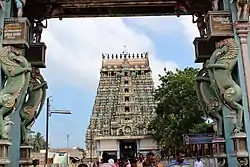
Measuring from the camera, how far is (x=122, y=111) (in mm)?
45750

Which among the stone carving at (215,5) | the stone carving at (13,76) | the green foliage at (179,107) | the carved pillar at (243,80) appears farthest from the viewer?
the green foliage at (179,107)

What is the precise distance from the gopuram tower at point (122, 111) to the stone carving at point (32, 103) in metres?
36.1

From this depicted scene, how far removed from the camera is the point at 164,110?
27.3 metres

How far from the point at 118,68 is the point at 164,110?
23.2 metres

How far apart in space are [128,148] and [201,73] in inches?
1597

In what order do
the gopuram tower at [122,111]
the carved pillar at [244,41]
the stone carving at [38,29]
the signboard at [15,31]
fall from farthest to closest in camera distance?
the gopuram tower at [122,111] → the stone carving at [38,29] → the signboard at [15,31] → the carved pillar at [244,41]

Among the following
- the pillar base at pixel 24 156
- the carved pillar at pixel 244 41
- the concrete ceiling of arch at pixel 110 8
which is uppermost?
the concrete ceiling of arch at pixel 110 8

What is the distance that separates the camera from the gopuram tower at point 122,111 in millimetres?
44000

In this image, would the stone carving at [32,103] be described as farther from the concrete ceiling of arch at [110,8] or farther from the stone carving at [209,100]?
the stone carving at [209,100]

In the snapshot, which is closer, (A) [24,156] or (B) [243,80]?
(B) [243,80]

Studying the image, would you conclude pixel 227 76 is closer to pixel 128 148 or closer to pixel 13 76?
pixel 13 76

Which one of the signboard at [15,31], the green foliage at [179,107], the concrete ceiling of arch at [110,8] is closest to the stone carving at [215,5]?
the concrete ceiling of arch at [110,8]

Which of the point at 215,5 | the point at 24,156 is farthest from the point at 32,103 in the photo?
the point at 215,5

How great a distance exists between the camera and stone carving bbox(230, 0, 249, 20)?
6285mm
